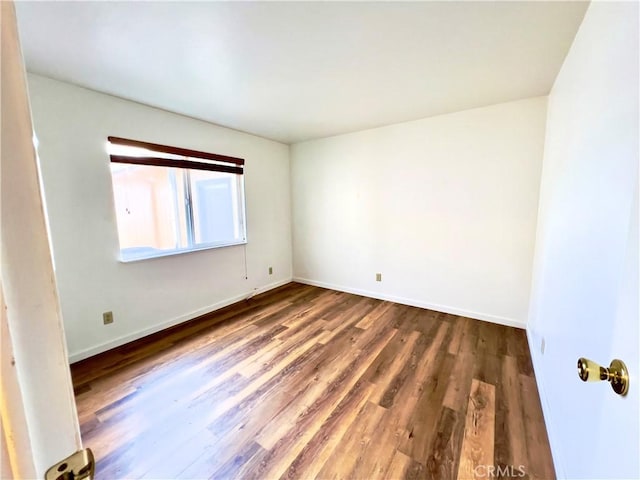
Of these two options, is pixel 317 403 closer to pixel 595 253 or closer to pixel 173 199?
pixel 595 253

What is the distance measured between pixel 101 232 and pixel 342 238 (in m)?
2.76

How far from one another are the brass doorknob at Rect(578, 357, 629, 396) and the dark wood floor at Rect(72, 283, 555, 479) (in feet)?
3.38

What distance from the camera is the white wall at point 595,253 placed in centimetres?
64

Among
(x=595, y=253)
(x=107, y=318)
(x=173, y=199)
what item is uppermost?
(x=173, y=199)

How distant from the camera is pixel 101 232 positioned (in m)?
2.33

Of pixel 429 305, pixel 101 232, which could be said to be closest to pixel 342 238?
pixel 429 305

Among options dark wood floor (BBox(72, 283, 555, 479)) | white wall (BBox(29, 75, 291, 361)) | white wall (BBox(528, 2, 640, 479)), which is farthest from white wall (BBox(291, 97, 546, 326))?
white wall (BBox(29, 75, 291, 361))

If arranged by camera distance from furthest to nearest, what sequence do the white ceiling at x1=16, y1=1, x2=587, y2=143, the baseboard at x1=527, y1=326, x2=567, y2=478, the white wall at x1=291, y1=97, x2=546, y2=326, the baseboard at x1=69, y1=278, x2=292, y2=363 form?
the white wall at x1=291, y1=97, x2=546, y2=326, the baseboard at x1=69, y1=278, x2=292, y2=363, the white ceiling at x1=16, y1=1, x2=587, y2=143, the baseboard at x1=527, y1=326, x2=567, y2=478

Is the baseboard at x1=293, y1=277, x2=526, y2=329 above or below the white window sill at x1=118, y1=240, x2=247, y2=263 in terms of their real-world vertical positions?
below

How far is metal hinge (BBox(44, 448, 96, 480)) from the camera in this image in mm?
399

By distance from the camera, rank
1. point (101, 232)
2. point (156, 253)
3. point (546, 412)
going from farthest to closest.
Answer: point (156, 253)
point (101, 232)
point (546, 412)

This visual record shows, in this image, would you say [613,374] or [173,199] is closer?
[613,374]

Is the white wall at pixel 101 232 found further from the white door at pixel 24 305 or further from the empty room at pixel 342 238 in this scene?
the white door at pixel 24 305

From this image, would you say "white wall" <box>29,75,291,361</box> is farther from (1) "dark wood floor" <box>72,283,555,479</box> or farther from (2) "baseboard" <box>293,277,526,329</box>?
(2) "baseboard" <box>293,277,526,329</box>
